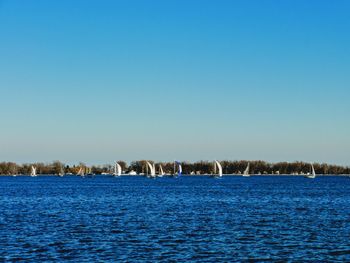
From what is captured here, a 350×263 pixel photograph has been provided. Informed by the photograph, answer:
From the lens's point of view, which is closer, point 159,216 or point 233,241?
point 233,241

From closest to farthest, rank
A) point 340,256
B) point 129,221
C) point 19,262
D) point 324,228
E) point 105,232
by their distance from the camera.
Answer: point 19,262 < point 340,256 < point 105,232 < point 324,228 < point 129,221

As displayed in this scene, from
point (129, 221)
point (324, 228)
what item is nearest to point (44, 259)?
point (129, 221)

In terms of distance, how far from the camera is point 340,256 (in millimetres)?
41531

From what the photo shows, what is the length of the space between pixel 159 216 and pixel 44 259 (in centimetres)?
3289

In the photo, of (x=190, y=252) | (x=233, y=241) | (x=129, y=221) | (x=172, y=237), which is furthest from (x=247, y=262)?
(x=129, y=221)

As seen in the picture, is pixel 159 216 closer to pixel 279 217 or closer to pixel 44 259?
pixel 279 217

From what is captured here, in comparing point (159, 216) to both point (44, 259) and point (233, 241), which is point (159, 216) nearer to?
point (233, 241)

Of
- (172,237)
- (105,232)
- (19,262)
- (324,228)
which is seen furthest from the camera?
(324,228)

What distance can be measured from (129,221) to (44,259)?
2532 centimetres

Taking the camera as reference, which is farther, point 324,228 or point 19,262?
point 324,228

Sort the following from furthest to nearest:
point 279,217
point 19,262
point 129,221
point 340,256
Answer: point 279,217
point 129,221
point 340,256
point 19,262

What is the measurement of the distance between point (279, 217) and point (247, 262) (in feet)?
109

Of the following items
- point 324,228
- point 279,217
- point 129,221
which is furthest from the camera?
point 279,217

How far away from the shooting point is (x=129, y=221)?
64562mm
